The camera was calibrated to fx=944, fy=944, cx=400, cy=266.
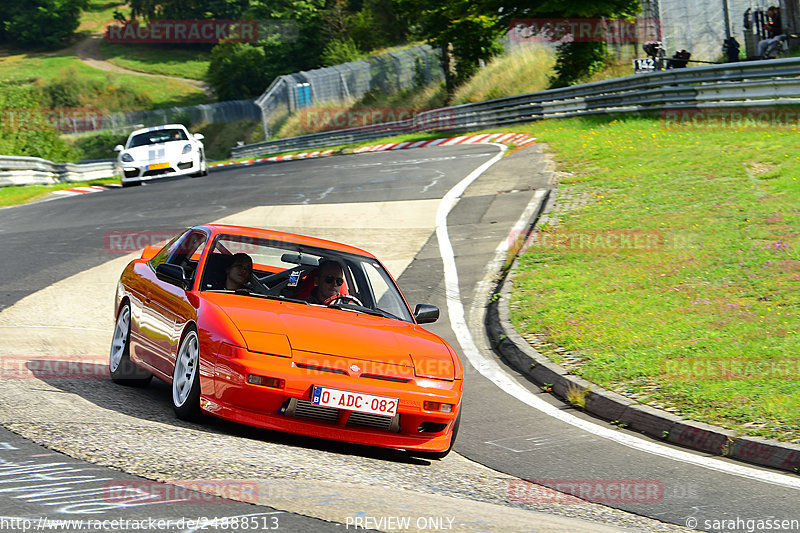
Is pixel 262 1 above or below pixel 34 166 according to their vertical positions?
above

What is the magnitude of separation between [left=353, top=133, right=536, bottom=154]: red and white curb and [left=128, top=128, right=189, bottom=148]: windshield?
7.78 meters

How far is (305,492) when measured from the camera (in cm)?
457

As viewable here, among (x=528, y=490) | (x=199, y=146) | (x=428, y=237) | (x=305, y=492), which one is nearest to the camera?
(x=305, y=492)

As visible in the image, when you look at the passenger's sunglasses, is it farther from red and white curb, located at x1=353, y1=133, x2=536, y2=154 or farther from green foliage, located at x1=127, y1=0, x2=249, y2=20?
green foliage, located at x1=127, y1=0, x2=249, y2=20

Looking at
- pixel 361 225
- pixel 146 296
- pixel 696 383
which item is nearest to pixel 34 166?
pixel 361 225

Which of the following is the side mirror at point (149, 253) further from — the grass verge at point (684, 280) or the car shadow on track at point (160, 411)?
the grass verge at point (684, 280)

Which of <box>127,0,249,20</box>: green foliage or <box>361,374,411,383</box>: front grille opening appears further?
<box>127,0,249,20</box>: green foliage

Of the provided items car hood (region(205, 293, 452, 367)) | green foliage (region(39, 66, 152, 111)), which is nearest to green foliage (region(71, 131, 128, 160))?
green foliage (region(39, 66, 152, 111))

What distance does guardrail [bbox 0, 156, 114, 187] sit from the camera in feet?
96.5

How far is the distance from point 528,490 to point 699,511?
3.18ft

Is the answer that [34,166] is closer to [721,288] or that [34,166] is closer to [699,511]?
[721,288]

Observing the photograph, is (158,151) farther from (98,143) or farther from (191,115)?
(98,143)

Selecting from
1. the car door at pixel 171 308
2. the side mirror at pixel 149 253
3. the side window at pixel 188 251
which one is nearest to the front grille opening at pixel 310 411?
the car door at pixel 171 308

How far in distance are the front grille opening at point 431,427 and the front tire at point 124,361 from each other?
2318 millimetres
